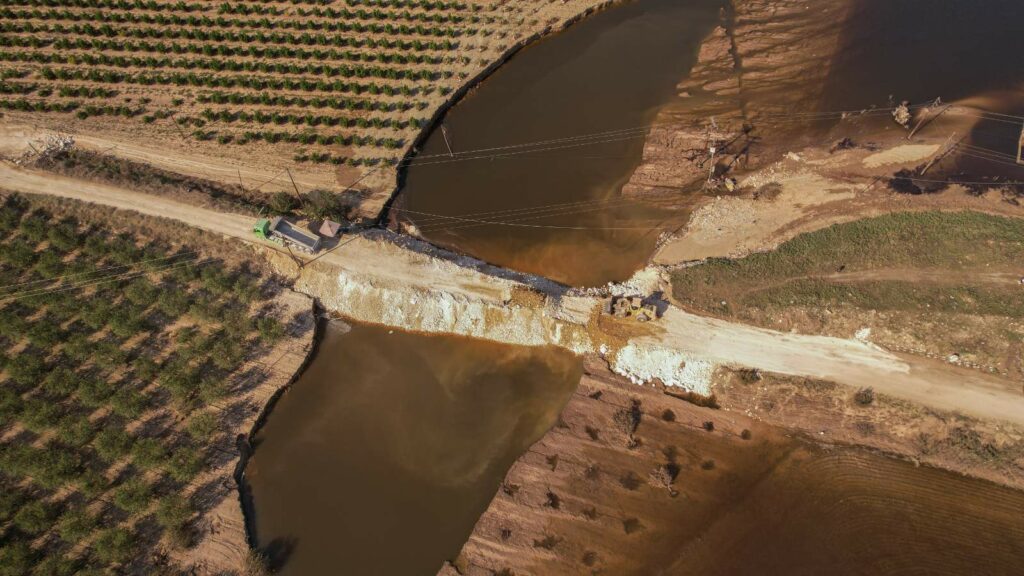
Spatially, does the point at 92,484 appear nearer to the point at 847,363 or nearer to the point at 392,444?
the point at 392,444

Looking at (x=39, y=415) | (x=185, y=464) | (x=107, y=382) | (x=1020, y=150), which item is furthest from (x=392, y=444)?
(x=1020, y=150)

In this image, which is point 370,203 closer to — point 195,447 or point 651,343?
point 195,447

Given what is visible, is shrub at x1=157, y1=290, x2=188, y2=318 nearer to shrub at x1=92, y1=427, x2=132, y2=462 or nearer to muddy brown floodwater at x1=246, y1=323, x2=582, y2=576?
shrub at x1=92, y1=427, x2=132, y2=462

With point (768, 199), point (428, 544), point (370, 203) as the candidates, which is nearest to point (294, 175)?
point (370, 203)

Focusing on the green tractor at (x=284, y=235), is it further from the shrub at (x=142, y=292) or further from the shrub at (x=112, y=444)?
the shrub at (x=112, y=444)

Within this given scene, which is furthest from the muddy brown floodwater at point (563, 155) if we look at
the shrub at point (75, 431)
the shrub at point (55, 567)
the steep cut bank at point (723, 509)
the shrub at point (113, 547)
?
the shrub at point (55, 567)

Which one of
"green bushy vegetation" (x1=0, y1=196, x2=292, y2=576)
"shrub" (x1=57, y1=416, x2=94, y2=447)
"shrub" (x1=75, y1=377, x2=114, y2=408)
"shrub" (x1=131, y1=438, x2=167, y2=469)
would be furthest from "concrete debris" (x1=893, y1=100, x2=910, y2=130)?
"shrub" (x1=57, y1=416, x2=94, y2=447)
